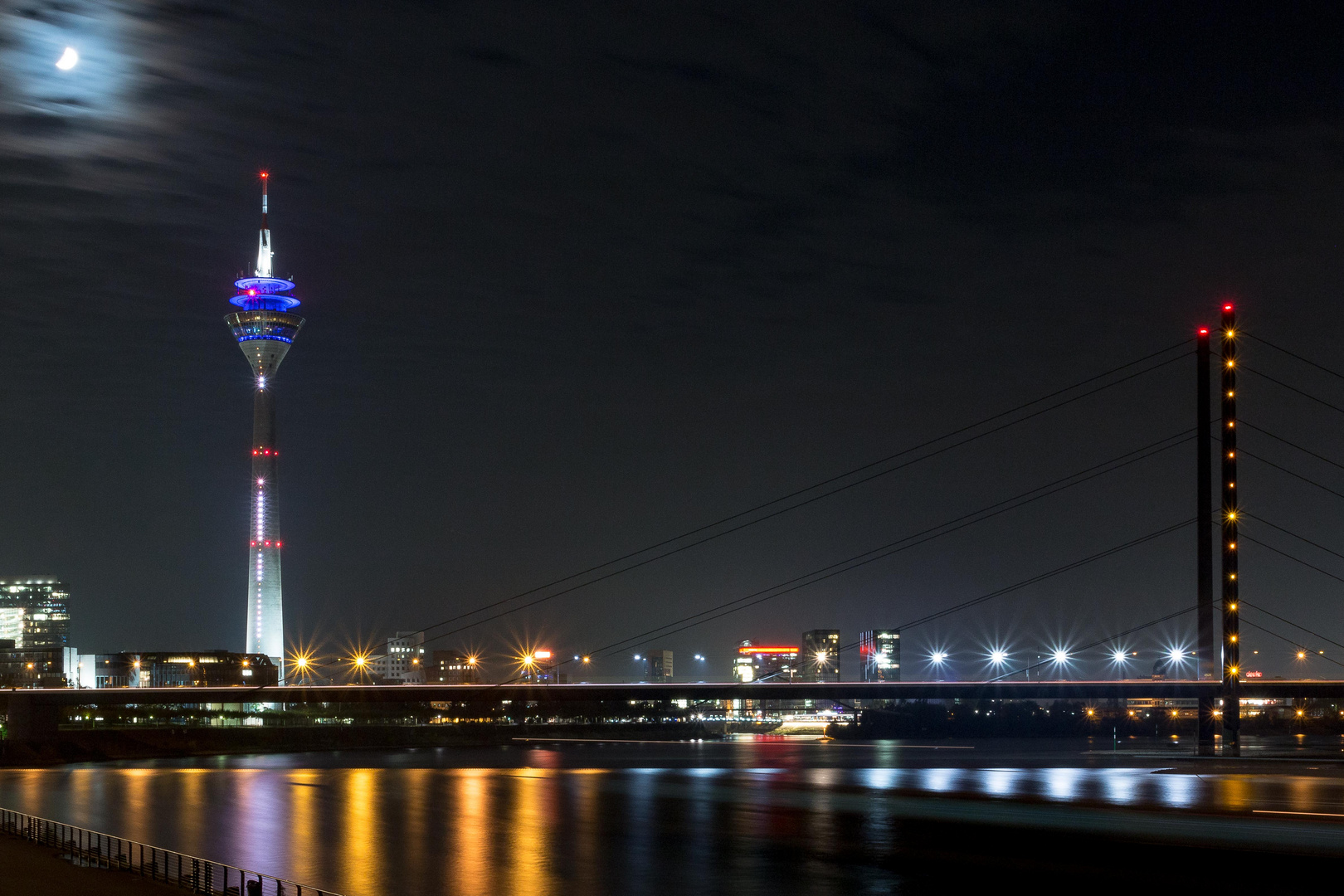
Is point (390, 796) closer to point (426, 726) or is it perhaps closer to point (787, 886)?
point (787, 886)

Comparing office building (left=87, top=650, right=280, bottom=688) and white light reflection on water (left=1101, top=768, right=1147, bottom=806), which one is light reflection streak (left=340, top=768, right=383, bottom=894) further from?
office building (left=87, top=650, right=280, bottom=688)

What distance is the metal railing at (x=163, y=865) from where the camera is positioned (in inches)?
1083

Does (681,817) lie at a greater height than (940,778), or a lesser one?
greater

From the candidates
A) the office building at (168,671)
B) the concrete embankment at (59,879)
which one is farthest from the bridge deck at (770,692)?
the office building at (168,671)

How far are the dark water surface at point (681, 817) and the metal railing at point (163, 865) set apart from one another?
203cm

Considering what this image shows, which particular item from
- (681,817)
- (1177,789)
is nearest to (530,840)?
(681,817)

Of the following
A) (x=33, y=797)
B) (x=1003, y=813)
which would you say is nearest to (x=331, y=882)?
(x=1003, y=813)

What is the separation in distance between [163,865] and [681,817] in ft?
74.5

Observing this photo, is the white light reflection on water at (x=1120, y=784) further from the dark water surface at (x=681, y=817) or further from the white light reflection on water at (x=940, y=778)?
the white light reflection on water at (x=940, y=778)

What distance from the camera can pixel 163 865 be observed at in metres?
33.7

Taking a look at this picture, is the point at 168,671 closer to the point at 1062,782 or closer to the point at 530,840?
the point at 1062,782

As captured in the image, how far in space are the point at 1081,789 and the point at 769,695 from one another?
34268 millimetres

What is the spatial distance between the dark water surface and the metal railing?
6.65 feet

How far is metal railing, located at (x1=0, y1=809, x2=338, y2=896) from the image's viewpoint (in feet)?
90.2
